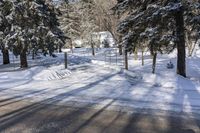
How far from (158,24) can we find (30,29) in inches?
283

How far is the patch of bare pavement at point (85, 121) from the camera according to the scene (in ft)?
21.9

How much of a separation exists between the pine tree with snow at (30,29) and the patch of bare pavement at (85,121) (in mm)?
10214

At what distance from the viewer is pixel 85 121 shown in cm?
732

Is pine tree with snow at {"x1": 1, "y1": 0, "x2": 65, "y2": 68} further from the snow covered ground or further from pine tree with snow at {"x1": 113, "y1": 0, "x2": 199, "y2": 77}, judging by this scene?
pine tree with snow at {"x1": 113, "y1": 0, "x2": 199, "y2": 77}

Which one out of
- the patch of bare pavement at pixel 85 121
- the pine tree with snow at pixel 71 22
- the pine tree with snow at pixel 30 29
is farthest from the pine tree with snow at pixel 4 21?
the pine tree with snow at pixel 71 22

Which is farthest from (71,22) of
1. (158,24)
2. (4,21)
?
(158,24)

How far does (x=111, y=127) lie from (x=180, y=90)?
194 inches

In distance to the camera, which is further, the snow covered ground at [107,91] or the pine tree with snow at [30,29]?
the pine tree with snow at [30,29]

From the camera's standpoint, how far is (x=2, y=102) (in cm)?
948

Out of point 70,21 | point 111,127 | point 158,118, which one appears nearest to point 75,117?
point 111,127

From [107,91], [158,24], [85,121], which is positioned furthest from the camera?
[158,24]

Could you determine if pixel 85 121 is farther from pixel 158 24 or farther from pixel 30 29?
pixel 30 29

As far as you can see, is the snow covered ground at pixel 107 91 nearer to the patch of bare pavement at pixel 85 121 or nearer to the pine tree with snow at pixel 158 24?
the patch of bare pavement at pixel 85 121

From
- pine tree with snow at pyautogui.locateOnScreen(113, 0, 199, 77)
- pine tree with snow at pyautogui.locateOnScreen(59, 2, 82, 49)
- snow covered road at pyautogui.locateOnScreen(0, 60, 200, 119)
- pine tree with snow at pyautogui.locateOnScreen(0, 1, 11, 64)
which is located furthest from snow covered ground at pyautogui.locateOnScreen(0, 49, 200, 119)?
pine tree with snow at pyautogui.locateOnScreen(59, 2, 82, 49)
